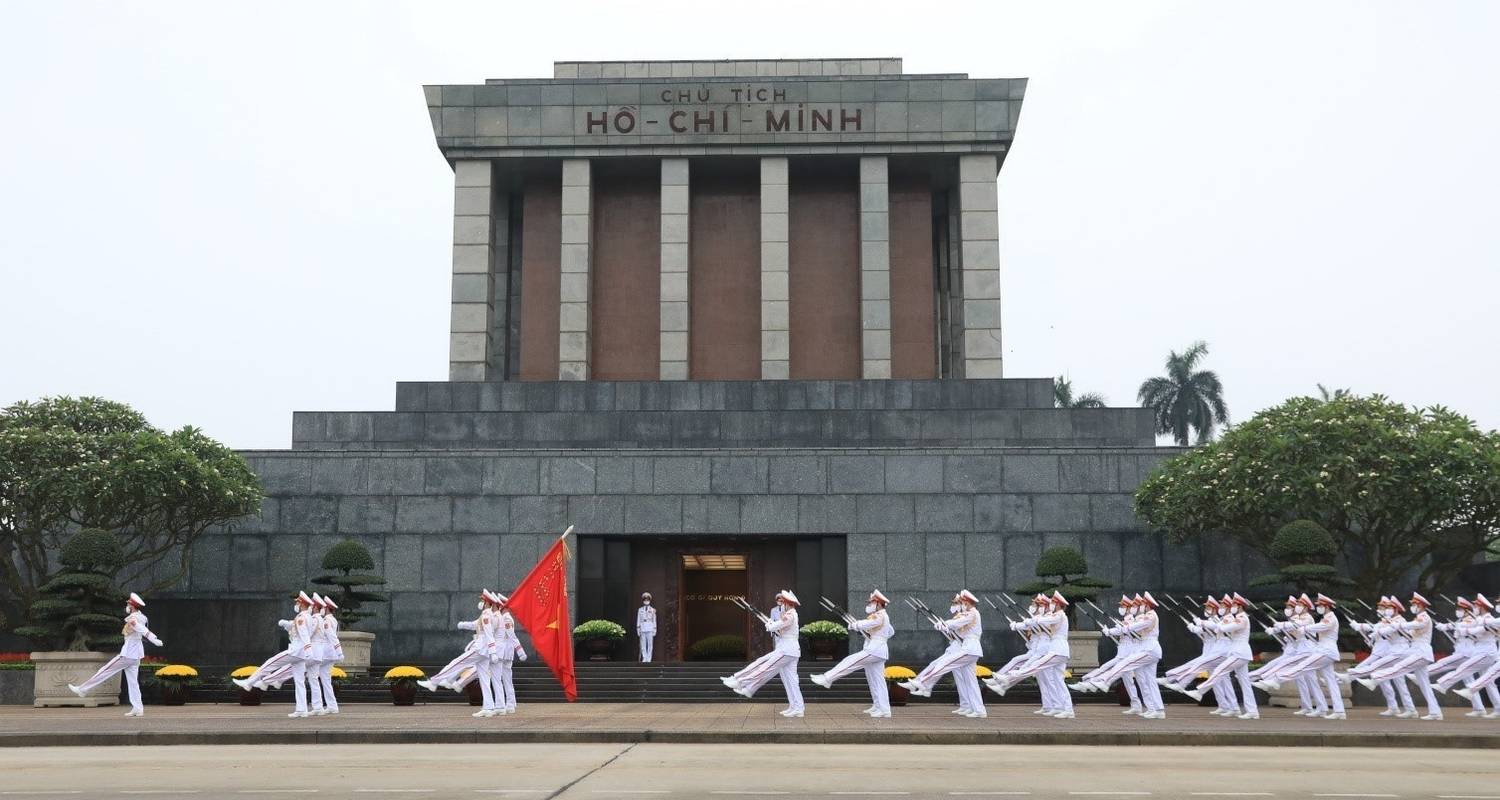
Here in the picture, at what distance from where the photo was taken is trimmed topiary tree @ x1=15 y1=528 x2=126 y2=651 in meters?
28.0

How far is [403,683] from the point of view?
2798cm

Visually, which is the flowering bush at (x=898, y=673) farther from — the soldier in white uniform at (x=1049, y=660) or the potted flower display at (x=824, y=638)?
the potted flower display at (x=824, y=638)

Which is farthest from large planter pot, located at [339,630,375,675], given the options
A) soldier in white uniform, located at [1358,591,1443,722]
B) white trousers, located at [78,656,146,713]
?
soldier in white uniform, located at [1358,591,1443,722]

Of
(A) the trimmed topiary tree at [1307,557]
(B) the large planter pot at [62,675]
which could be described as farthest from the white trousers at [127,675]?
(A) the trimmed topiary tree at [1307,557]

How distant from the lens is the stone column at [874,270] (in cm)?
4141

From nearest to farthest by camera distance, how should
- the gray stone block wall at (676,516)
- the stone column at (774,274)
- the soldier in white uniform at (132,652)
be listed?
the soldier in white uniform at (132,652), the gray stone block wall at (676,516), the stone column at (774,274)

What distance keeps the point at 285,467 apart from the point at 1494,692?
82.5 ft

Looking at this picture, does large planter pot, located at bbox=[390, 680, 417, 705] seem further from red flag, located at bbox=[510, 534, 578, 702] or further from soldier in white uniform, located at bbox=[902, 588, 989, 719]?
soldier in white uniform, located at bbox=[902, 588, 989, 719]

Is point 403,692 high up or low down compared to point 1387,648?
down

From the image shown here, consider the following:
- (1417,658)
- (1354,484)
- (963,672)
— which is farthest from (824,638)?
(1417,658)

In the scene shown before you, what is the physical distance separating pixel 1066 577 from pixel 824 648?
5.33 meters

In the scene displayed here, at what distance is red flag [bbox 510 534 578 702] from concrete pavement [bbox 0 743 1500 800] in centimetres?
645

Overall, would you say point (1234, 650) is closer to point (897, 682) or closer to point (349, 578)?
point (897, 682)

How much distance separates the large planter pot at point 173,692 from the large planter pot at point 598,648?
8239mm
